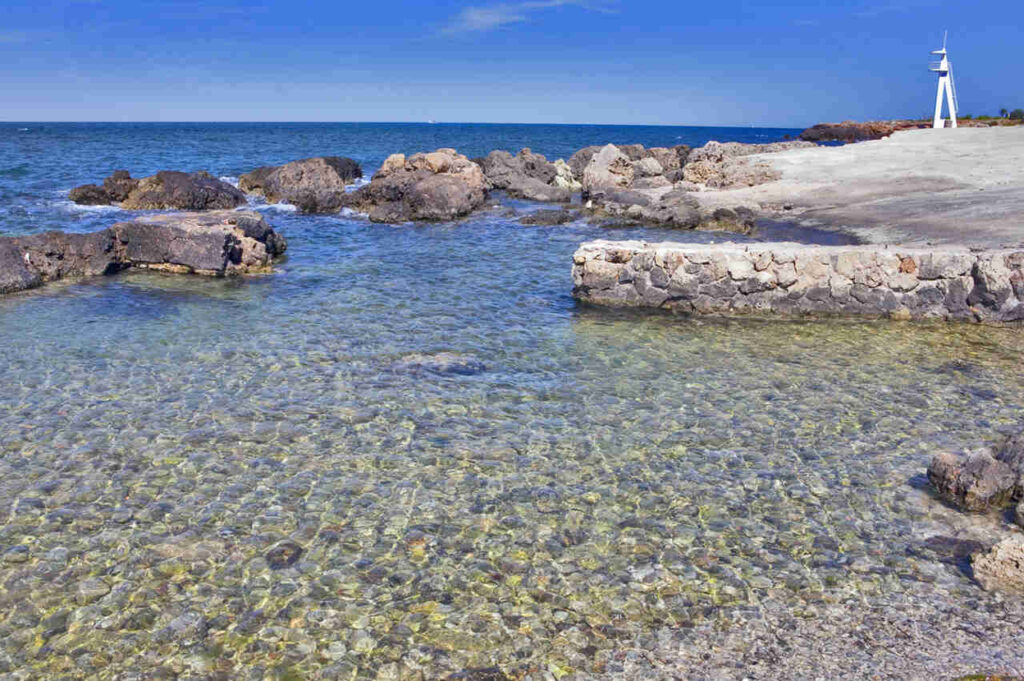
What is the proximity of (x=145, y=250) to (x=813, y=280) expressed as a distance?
57.4 ft

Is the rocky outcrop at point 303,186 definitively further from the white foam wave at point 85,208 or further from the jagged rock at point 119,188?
the white foam wave at point 85,208

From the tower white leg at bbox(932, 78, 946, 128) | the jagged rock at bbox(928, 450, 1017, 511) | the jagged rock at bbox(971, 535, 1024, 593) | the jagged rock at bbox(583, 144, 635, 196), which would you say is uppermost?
the tower white leg at bbox(932, 78, 946, 128)

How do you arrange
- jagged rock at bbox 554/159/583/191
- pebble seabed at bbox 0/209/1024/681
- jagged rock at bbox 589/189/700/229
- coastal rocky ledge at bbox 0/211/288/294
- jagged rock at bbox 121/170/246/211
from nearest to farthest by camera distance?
pebble seabed at bbox 0/209/1024/681, coastal rocky ledge at bbox 0/211/288/294, jagged rock at bbox 589/189/700/229, jagged rock at bbox 121/170/246/211, jagged rock at bbox 554/159/583/191

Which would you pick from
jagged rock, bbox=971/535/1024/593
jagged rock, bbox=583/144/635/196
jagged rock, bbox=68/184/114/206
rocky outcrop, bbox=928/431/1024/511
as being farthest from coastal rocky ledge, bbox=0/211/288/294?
jagged rock, bbox=583/144/635/196

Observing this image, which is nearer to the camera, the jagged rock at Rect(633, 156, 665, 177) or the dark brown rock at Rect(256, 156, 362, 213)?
the dark brown rock at Rect(256, 156, 362, 213)

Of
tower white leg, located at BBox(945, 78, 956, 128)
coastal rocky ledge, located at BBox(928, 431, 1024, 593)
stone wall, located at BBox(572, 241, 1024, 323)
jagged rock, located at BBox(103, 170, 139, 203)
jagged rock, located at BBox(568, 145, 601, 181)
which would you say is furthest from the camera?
tower white leg, located at BBox(945, 78, 956, 128)

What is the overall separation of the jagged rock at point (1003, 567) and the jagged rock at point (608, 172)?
102 feet

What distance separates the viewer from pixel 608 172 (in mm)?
38312

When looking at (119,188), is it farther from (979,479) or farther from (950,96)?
(950,96)

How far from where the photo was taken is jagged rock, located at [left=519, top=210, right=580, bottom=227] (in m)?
30.5

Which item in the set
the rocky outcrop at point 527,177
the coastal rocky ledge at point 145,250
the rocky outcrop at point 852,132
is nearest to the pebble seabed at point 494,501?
the coastal rocky ledge at point 145,250

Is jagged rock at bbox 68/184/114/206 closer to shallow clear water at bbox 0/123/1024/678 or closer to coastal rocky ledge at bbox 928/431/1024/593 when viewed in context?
shallow clear water at bbox 0/123/1024/678

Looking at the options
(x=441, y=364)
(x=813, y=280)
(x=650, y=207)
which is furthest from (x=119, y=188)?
(x=813, y=280)

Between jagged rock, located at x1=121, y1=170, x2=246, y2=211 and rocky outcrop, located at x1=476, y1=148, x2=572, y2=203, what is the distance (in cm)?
1442
